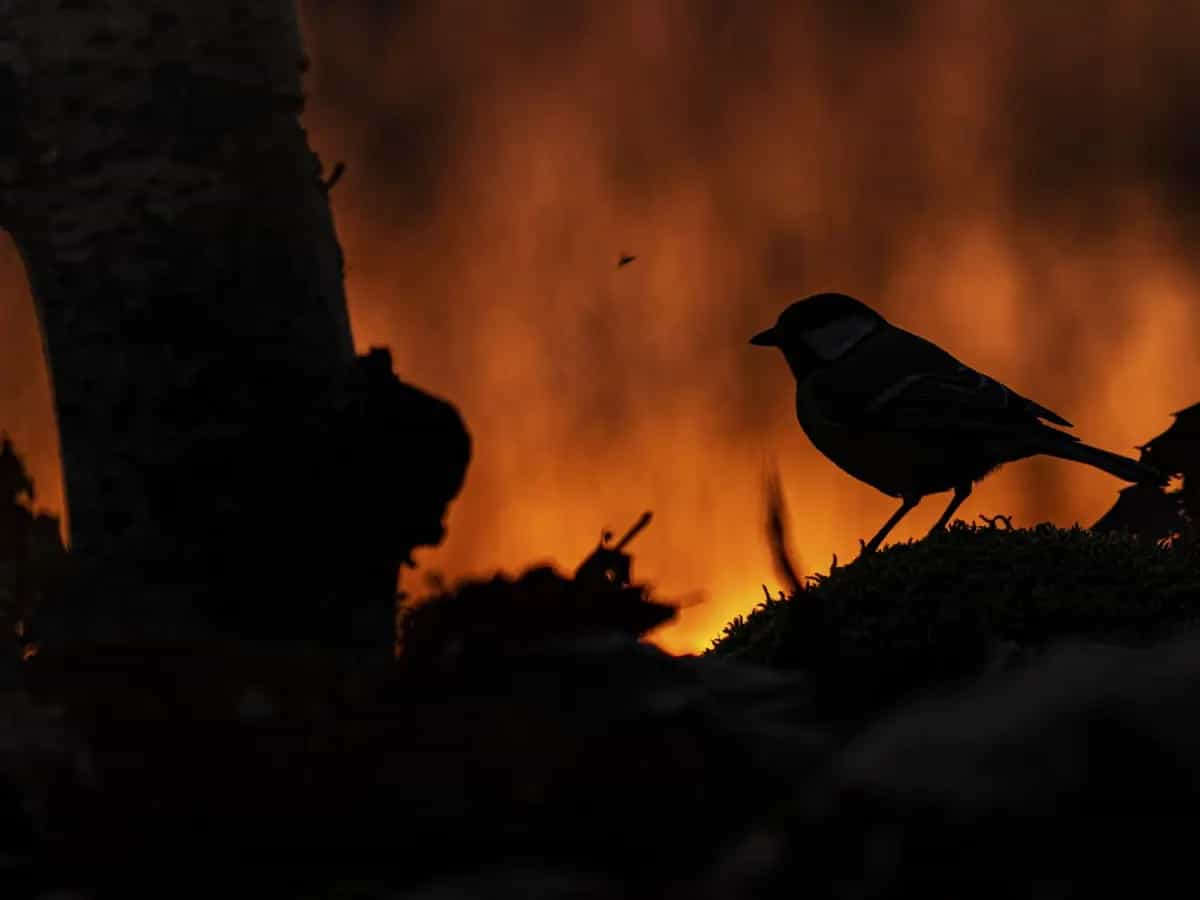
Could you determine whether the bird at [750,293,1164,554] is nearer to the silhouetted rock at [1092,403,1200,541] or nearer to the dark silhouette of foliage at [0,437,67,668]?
the silhouetted rock at [1092,403,1200,541]

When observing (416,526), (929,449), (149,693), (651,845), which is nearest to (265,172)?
(416,526)

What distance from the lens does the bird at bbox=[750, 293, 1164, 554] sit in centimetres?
573

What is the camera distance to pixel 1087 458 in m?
5.59

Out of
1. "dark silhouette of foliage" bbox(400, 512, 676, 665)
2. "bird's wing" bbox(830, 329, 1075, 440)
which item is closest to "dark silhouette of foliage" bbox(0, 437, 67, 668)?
"dark silhouette of foliage" bbox(400, 512, 676, 665)

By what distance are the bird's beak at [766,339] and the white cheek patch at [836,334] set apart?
168 mm

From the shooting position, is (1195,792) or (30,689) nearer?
(1195,792)

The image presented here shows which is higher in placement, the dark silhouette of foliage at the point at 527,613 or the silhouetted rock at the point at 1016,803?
the dark silhouette of foliage at the point at 527,613

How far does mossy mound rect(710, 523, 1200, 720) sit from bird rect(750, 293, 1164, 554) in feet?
3.83

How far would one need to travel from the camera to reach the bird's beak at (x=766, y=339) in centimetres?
655

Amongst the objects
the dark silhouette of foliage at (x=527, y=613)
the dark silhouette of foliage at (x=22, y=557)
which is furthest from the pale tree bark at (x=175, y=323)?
the dark silhouette of foliage at (x=527, y=613)

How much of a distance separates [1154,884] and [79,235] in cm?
232

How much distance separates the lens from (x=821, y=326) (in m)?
6.41

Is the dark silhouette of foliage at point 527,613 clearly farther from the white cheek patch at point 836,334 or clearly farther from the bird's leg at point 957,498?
the white cheek patch at point 836,334

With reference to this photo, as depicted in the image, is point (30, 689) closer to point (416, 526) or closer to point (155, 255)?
point (416, 526)
